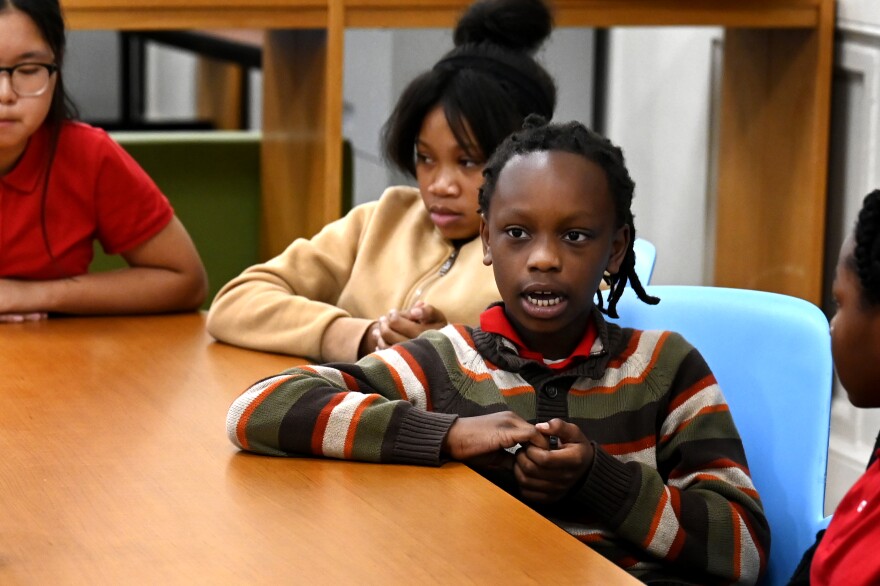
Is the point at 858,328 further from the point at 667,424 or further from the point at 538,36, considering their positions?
the point at 538,36

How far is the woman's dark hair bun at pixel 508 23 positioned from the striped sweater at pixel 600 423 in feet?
1.89

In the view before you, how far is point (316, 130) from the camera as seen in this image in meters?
2.66

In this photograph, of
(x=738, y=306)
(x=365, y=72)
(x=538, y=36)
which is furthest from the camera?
(x=365, y=72)

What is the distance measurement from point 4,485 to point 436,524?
1.21 ft

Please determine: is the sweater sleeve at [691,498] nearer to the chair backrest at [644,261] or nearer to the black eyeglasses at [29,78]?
the chair backrest at [644,261]

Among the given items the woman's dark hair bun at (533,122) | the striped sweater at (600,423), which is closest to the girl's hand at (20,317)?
the striped sweater at (600,423)

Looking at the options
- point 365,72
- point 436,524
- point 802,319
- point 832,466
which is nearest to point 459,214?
point 802,319

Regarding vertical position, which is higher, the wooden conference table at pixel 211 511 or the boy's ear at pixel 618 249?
the boy's ear at pixel 618 249

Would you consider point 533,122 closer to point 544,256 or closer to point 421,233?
point 544,256

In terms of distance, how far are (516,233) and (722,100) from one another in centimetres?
177

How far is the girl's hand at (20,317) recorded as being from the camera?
175 centimetres

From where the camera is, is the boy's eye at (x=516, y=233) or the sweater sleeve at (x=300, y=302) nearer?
the boy's eye at (x=516, y=233)

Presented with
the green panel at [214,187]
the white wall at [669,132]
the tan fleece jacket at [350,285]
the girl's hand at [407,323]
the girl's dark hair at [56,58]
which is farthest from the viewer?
the white wall at [669,132]

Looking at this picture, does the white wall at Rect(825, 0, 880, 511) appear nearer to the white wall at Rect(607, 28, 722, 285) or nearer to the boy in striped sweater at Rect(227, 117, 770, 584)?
the white wall at Rect(607, 28, 722, 285)
